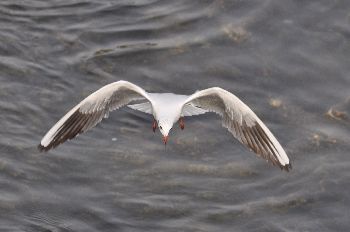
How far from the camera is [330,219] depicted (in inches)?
482

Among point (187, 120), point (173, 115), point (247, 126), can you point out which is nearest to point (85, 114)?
point (173, 115)

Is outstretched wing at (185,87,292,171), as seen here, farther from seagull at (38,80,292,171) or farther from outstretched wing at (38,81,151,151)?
outstretched wing at (38,81,151,151)

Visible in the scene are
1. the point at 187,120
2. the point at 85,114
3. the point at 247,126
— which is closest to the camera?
the point at 247,126

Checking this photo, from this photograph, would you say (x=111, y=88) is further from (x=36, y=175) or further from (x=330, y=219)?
(x=330, y=219)

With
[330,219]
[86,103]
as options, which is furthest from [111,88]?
[330,219]

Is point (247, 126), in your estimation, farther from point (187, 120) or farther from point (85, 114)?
point (187, 120)

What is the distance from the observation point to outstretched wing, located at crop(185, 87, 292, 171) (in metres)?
11.1

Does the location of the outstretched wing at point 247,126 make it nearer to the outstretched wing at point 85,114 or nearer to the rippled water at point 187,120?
the outstretched wing at point 85,114

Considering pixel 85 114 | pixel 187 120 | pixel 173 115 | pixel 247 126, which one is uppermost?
pixel 85 114

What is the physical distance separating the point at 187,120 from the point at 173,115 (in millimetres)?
2500

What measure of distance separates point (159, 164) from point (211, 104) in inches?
60.3

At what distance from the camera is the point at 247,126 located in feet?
37.3

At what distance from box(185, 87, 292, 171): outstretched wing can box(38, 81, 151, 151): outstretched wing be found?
799 millimetres

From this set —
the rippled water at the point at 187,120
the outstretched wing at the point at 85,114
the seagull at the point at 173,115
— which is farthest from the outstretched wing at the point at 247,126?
the rippled water at the point at 187,120
